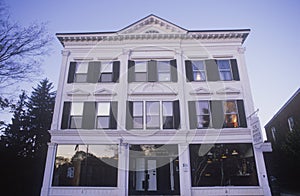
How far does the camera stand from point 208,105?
12156 mm

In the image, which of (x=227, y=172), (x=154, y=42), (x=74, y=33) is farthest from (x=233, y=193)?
(x=74, y=33)

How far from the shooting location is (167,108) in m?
12.1

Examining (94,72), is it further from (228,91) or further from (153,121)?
(228,91)

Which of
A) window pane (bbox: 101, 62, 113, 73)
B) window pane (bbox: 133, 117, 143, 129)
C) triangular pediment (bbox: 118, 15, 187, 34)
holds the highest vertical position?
triangular pediment (bbox: 118, 15, 187, 34)

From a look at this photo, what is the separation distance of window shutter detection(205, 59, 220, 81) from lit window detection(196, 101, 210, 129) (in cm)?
181

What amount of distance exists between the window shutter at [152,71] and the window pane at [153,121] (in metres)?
2.54

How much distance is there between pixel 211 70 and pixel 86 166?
1001 cm

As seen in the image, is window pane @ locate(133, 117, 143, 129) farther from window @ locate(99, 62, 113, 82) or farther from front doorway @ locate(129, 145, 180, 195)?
window @ locate(99, 62, 113, 82)

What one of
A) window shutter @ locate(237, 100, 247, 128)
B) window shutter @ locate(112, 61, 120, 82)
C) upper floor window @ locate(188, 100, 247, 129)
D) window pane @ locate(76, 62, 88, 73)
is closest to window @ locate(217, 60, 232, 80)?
upper floor window @ locate(188, 100, 247, 129)

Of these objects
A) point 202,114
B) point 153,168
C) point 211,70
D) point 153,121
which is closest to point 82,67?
point 153,121

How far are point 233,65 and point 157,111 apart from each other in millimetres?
6219

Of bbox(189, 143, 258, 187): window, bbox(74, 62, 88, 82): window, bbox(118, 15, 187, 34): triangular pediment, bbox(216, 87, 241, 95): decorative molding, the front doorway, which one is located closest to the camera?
bbox(189, 143, 258, 187): window

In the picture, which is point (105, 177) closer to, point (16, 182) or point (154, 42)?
point (16, 182)

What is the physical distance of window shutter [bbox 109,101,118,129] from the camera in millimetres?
11555
